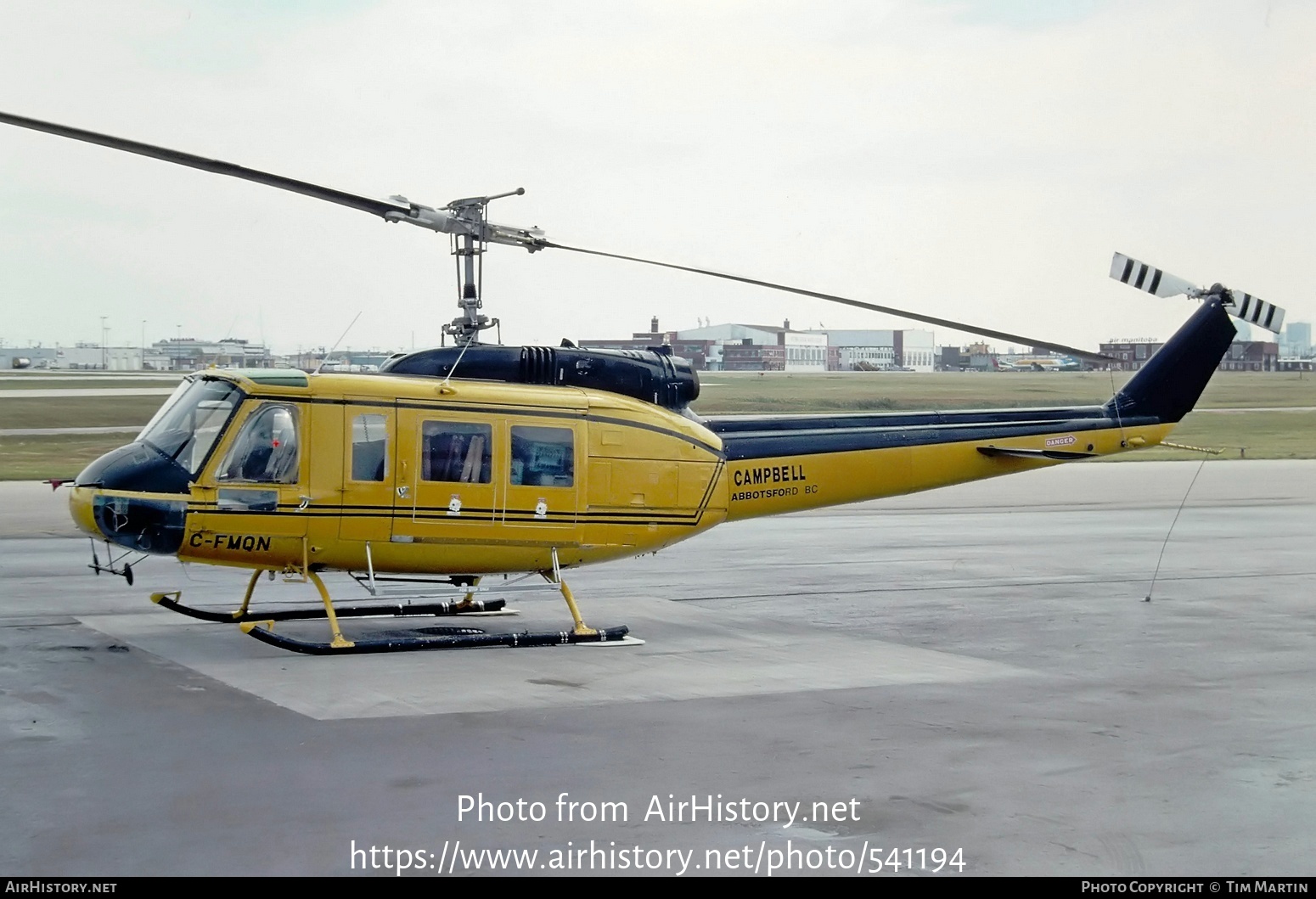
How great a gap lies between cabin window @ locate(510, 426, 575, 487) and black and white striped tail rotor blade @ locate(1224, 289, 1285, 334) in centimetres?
786

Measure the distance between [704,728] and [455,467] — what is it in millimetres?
3918

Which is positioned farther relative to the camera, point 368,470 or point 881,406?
point 881,406

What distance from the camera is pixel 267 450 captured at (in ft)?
37.2

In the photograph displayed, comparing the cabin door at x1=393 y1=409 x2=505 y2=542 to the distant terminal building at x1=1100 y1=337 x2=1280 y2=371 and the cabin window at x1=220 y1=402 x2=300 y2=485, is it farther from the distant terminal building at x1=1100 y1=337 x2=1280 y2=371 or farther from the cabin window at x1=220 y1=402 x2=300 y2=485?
the distant terminal building at x1=1100 y1=337 x2=1280 y2=371

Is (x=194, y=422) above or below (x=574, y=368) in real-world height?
below

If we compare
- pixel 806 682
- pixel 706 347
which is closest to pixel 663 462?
pixel 806 682

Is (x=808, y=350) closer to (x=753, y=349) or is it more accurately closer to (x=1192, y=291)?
(x=753, y=349)

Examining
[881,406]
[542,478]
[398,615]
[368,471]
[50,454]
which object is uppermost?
[368,471]

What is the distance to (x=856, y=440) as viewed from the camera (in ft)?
46.0

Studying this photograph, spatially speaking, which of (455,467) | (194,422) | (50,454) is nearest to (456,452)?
(455,467)

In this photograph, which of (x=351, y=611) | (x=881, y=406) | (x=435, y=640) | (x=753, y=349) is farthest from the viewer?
(x=753, y=349)

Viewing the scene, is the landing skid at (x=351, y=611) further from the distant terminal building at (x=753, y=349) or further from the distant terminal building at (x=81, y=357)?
the distant terminal building at (x=81, y=357)

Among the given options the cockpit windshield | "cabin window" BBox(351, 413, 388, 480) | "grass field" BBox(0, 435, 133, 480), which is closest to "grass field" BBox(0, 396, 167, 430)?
"grass field" BBox(0, 435, 133, 480)

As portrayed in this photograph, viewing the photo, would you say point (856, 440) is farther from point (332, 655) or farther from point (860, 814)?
point (860, 814)
